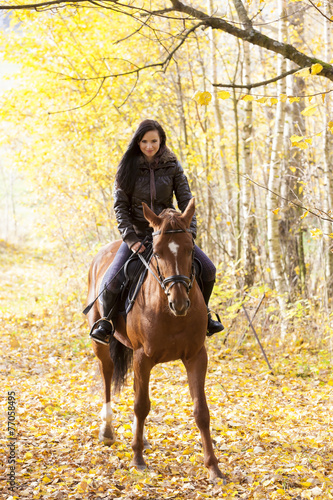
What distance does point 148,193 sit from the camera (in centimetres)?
481

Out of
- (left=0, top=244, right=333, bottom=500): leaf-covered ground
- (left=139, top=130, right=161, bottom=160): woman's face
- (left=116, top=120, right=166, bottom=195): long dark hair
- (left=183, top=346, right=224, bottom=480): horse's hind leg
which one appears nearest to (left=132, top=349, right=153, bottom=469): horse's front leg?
(left=0, top=244, right=333, bottom=500): leaf-covered ground

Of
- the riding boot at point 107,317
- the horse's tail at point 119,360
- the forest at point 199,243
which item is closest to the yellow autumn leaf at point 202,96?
the forest at point 199,243

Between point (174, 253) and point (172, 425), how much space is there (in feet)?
9.45

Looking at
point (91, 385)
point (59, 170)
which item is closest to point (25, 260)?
point (59, 170)

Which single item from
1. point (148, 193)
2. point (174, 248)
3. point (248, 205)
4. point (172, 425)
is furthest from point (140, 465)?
point (248, 205)

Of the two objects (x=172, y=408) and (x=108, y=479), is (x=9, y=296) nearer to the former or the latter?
(x=172, y=408)

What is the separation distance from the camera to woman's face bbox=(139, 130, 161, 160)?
4.73 m

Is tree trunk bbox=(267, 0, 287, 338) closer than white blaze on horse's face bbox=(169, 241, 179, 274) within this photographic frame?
No

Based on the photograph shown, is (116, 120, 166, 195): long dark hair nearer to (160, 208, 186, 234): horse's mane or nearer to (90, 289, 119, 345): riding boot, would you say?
(160, 208, 186, 234): horse's mane

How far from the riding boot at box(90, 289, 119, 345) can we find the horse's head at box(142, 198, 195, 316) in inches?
43.6

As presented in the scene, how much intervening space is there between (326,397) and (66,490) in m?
3.94

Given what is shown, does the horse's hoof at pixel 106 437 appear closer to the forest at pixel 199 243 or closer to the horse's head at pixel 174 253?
the forest at pixel 199 243

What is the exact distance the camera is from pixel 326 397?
6742mm

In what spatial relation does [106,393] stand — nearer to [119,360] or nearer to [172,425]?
[119,360]
